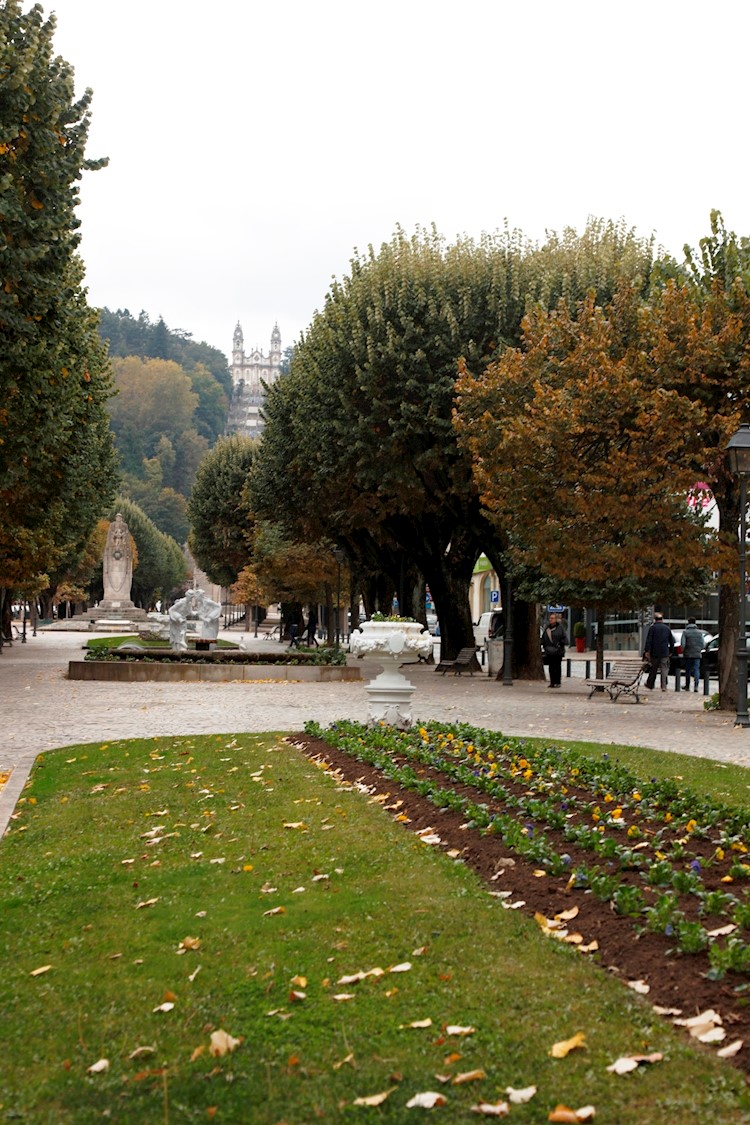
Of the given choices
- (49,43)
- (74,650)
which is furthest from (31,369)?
(74,650)

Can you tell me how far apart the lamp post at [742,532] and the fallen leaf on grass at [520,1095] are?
48.0 ft

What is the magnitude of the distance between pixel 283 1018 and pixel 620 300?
1891 centimetres

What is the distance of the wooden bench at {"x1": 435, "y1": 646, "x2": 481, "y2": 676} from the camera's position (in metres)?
33.8

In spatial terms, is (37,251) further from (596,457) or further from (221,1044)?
(221,1044)

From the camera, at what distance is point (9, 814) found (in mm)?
9367

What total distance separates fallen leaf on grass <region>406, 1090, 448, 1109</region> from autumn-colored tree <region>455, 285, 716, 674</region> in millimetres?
15887

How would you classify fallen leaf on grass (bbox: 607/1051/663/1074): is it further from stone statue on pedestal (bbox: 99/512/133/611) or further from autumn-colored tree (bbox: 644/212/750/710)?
stone statue on pedestal (bbox: 99/512/133/611)

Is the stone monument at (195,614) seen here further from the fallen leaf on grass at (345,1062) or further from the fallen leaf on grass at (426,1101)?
the fallen leaf on grass at (426,1101)

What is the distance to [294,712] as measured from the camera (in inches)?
773

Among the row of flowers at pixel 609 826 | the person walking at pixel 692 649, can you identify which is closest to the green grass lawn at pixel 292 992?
the row of flowers at pixel 609 826

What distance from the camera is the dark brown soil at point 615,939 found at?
454 cm

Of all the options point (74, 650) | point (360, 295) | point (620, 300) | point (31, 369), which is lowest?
point (74, 650)

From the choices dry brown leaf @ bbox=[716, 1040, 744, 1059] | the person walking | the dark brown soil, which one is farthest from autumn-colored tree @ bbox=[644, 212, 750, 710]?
dry brown leaf @ bbox=[716, 1040, 744, 1059]

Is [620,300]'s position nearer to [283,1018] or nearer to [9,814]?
[9,814]
